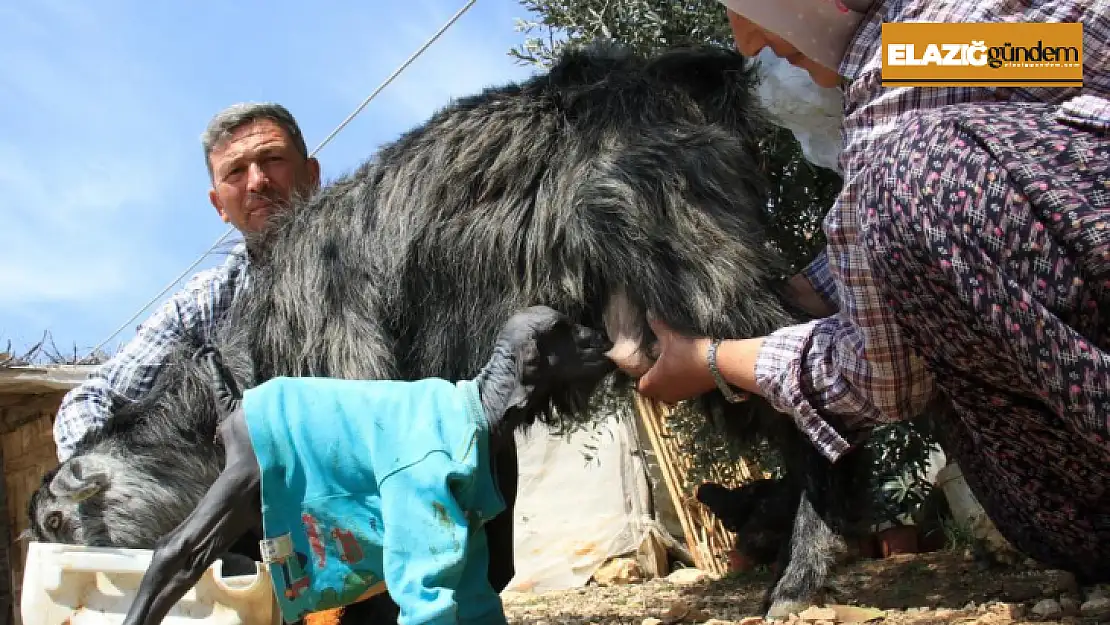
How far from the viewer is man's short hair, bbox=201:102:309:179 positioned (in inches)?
138

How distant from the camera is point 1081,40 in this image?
1328mm

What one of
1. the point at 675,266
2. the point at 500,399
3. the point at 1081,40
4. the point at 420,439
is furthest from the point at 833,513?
the point at 1081,40

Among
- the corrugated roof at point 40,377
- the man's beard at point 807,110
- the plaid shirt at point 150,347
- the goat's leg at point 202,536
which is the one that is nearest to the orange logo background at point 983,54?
the man's beard at point 807,110

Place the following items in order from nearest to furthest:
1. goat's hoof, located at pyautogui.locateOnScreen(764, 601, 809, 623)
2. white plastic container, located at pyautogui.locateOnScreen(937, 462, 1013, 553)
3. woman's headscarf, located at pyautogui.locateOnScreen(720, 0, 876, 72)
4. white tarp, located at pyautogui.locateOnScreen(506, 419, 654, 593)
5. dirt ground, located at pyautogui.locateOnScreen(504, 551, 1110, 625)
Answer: woman's headscarf, located at pyautogui.locateOnScreen(720, 0, 876, 72)
dirt ground, located at pyautogui.locateOnScreen(504, 551, 1110, 625)
goat's hoof, located at pyautogui.locateOnScreen(764, 601, 809, 623)
white plastic container, located at pyautogui.locateOnScreen(937, 462, 1013, 553)
white tarp, located at pyautogui.locateOnScreen(506, 419, 654, 593)

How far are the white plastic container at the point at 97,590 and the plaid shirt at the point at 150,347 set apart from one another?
0.77m

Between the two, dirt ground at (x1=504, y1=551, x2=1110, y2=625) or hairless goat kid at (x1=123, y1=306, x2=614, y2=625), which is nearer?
hairless goat kid at (x1=123, y1=306, x2=614, y2=625)

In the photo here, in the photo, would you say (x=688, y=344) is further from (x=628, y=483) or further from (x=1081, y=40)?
(x=628, y=483)

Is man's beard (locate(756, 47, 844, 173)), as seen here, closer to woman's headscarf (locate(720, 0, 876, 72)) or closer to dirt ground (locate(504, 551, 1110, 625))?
woman's headscarf (locate(720, 0, 876, 72))

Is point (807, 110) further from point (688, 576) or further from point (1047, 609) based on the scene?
point (688, 576)

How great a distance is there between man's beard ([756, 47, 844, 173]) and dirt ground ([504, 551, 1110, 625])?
1192 mm

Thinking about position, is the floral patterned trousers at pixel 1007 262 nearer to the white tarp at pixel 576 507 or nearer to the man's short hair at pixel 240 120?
the man's short hair at pixel 240 120

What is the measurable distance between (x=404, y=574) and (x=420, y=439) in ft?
0.81

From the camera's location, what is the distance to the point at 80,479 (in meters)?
2.60

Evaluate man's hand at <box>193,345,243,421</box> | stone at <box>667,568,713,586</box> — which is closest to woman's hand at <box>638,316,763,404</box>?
man's hand at <box>193,345,243,421</box>
